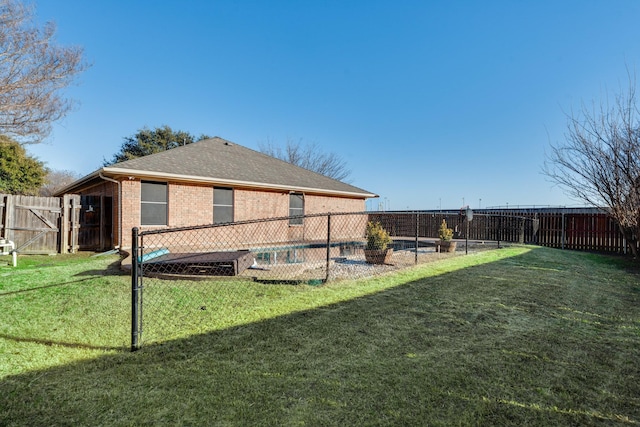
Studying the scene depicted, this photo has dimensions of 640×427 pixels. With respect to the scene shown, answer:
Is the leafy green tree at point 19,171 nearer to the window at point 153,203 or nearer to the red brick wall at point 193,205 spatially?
the red brick wall at point 193,205

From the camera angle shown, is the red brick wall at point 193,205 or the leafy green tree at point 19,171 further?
the leafy green tree at point 19,171

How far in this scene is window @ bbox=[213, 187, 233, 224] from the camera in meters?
11.4

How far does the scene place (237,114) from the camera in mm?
26578

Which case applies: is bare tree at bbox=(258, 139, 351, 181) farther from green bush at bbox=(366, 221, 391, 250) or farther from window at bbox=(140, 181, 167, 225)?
green bush at bbox=(366, 221, 391, 250)

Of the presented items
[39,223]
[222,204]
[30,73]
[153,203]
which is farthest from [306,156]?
[39,223]

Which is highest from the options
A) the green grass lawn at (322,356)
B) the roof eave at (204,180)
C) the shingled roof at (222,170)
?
the shingled roof at (222,170)

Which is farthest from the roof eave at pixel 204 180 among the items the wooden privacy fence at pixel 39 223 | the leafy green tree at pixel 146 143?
the leafy green tree at pixel 146 143

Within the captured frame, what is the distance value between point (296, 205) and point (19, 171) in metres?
19.3

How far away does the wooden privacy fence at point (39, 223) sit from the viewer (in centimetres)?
948

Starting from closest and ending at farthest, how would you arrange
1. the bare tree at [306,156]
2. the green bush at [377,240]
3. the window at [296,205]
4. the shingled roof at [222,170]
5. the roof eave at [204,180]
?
the green bush at [377,240] < the roof eave at [204,180] < the shingled roof at [222,170] < the window at [296,205] < the bare tree at [306,156]

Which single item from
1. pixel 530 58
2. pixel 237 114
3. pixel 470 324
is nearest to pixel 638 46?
pixel 530 58

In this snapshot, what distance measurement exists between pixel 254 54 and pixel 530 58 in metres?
13.0

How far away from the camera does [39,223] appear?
9719 millimetres

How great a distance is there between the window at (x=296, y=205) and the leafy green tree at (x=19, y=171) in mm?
17419
